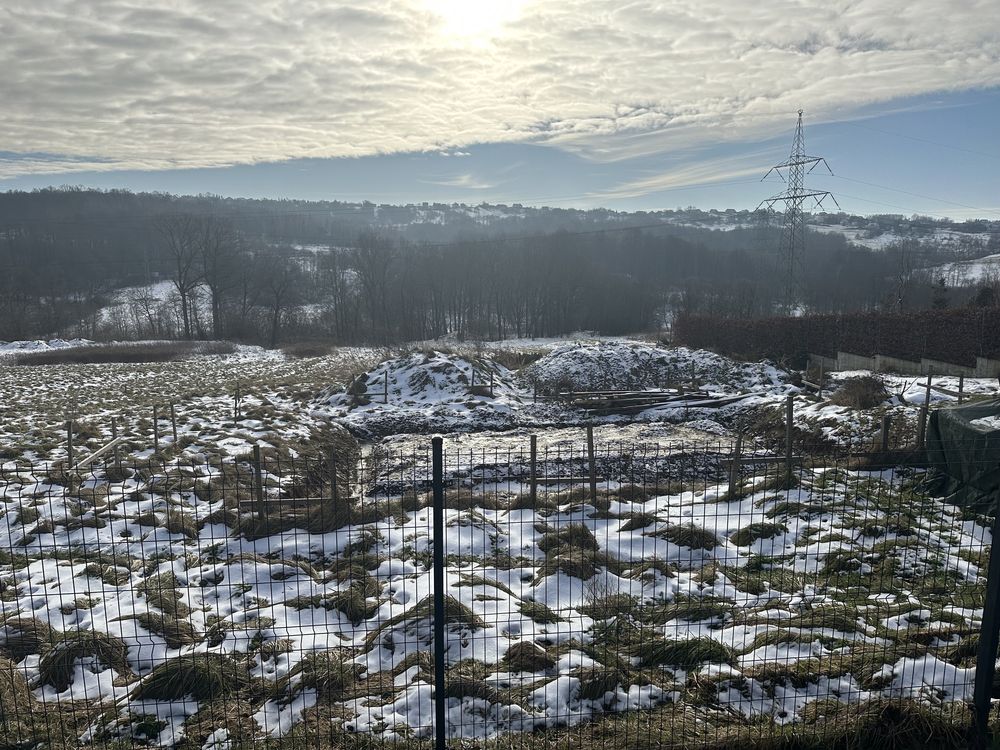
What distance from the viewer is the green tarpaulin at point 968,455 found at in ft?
31.6

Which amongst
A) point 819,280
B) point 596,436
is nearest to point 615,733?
point 596,436

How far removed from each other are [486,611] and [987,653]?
14.1ft

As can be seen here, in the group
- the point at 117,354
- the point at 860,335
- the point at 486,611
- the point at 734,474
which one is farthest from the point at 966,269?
the point at 486,611

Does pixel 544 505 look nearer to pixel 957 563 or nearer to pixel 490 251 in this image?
pixel 957 563

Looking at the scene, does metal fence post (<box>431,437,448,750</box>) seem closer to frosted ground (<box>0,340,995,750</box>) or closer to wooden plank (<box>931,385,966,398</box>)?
frosted ground (<box>0,340,995,750</box>)

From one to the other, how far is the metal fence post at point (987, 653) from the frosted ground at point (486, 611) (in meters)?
0.35

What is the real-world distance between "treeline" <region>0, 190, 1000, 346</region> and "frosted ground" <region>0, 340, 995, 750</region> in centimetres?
3607

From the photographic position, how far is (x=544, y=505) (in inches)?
430

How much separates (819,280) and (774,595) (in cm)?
11427

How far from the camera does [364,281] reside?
7519 cm

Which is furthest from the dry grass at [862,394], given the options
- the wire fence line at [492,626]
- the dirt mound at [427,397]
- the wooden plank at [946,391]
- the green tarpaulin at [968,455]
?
the dirt mound at [427,397]

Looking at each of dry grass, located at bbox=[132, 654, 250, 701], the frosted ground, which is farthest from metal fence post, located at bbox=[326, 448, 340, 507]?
dry grass, located at bbox=[132, 654, 250, 701]

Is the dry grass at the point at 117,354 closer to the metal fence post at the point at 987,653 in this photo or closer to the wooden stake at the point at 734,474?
the wooden stake at the point at 734,474

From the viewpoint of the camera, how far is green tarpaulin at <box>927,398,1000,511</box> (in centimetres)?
963
